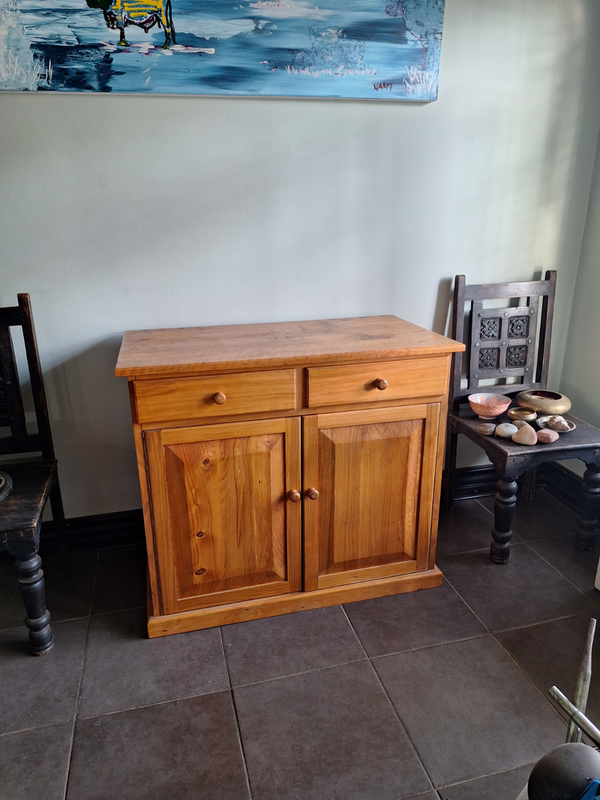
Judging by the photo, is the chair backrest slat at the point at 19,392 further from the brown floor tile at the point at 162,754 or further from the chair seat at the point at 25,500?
the brown floor tile at the point at 162,754

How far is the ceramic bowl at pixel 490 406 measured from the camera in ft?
7.38

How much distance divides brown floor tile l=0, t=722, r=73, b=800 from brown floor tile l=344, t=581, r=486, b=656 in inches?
35.3

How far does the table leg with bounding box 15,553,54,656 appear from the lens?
5.55ft

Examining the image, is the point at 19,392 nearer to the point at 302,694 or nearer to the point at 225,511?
the point at 225,511

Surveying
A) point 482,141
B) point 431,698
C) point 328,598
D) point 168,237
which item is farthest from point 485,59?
point 431,698

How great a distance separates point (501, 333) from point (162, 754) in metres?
1.94

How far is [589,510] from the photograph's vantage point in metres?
2.25

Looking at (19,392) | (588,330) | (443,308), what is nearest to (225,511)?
(19,392)

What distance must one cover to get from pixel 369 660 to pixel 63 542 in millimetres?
1193

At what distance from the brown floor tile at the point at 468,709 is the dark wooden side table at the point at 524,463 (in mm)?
478

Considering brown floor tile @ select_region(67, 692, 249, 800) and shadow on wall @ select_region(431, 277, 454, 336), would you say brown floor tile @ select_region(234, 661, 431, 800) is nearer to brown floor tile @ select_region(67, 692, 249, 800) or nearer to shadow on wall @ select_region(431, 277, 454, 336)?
brown floor tile @ select_region(67, 692, 249, 800)

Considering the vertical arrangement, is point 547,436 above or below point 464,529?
above

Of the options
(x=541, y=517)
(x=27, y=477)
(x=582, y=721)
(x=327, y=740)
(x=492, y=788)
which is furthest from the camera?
(x=541, y=517)

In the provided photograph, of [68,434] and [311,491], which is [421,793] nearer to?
[311,491]
